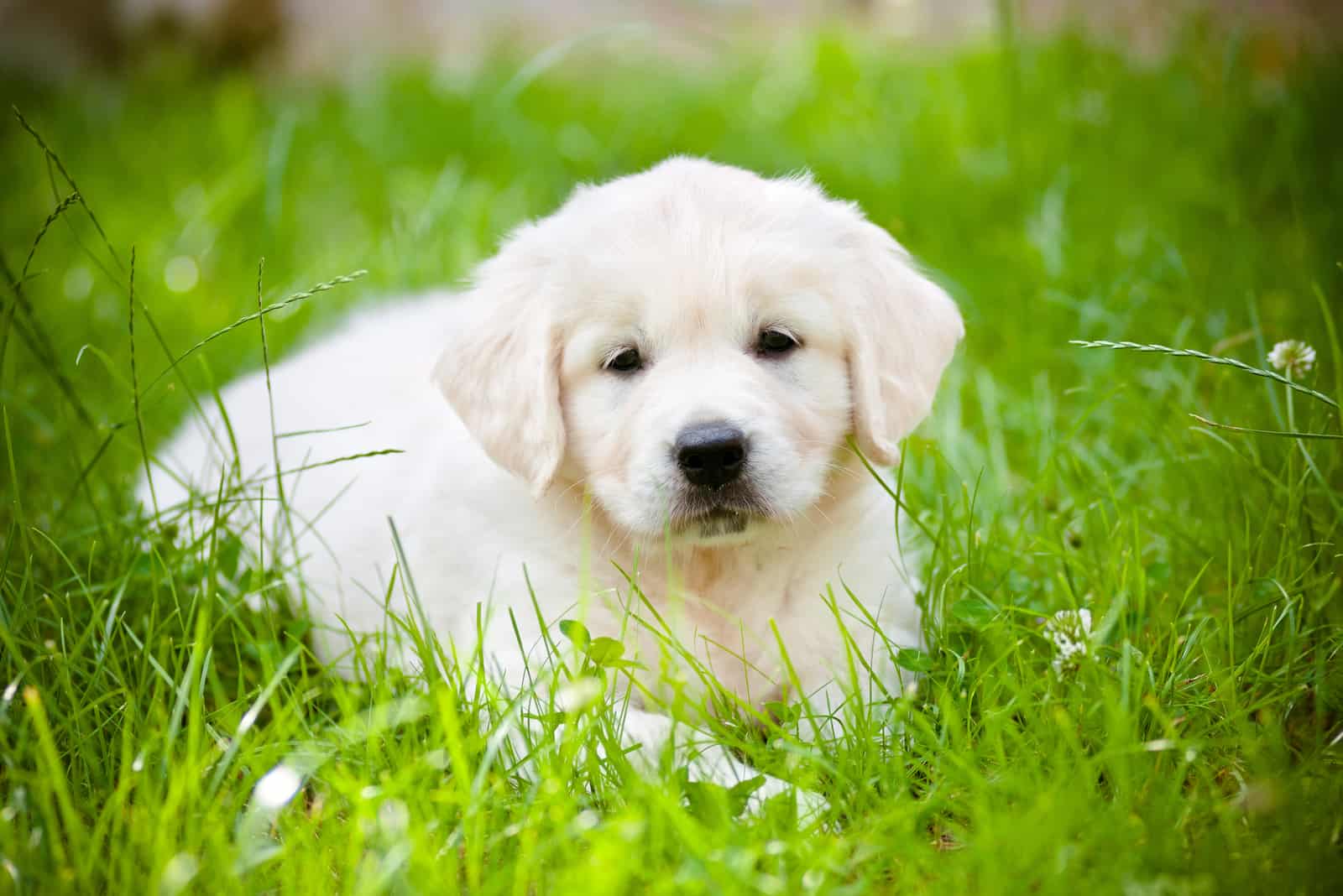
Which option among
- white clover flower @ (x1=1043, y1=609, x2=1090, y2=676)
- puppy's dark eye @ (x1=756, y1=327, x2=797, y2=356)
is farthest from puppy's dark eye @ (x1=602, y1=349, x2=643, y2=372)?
white clover flower @ (x1=1043, y1=609, x2=1090, y2=676)

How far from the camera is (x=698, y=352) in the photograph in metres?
2.28

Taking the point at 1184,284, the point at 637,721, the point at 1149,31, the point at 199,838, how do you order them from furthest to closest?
the point at 1149,31 → the point at 1184,284 → the point at 637,721 → the point at 199,838

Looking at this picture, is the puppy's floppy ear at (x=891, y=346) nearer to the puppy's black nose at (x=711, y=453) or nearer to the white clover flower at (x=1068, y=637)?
the puppy's black nose at (x=711, y=453)

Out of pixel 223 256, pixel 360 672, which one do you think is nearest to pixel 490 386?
pixel 360 672

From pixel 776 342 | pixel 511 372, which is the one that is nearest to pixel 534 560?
pixel 511 372

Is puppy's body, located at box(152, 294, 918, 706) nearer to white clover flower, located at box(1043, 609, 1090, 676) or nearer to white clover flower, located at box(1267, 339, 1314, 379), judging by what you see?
white clover flower, located at box(1043, 609, 1090, 676)

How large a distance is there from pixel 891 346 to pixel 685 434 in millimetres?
520

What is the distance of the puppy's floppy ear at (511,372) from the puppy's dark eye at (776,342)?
0.42m

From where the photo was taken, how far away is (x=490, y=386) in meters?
2.36

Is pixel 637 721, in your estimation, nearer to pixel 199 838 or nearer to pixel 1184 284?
pixel 199 838

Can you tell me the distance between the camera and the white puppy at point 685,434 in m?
2.22

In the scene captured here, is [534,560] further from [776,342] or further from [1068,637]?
[1068,637]

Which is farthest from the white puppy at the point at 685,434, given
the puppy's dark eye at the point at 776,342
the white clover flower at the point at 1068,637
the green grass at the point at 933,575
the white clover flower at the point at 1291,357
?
the white clover flower at the point at 1291,357

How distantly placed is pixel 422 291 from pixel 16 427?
1.53 metres
